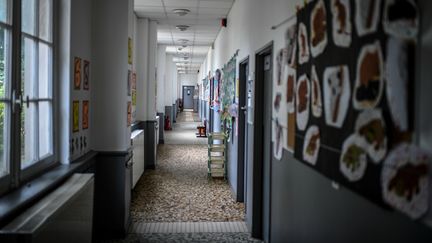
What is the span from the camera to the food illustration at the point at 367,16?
66.8 inches

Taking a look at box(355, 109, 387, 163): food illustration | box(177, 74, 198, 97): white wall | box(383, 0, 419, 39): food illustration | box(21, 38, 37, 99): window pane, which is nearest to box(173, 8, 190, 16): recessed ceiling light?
box(21, 38, 37, 99): window pane

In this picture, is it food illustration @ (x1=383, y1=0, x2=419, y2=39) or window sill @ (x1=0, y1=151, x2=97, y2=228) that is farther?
window sill @ (x1=0, y1=151, x2=97, y2=228)

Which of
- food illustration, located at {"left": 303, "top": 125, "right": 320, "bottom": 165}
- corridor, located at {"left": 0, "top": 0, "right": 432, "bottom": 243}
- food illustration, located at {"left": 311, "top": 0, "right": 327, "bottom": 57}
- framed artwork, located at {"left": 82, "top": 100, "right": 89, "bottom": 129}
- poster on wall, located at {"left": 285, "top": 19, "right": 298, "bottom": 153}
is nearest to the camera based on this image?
corridor, located at {"left": 0, "top": 0, "right": 432, "bottom": 243}

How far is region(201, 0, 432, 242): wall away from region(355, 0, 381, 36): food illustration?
10.0 inches

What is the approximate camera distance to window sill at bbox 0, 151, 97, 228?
2.48 m

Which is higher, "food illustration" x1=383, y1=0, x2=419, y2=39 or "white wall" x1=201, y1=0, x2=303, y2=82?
"white wall" x1=201, y1=0, x2=303, y2=82

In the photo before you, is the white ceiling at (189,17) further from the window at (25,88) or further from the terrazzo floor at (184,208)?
the window at (25,88)

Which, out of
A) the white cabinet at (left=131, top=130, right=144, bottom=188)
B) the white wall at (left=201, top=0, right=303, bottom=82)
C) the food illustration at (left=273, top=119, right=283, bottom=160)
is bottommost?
the white cabinet at (left=131, top=130, right=144, bottom=188)

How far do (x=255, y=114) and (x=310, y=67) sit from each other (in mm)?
2376

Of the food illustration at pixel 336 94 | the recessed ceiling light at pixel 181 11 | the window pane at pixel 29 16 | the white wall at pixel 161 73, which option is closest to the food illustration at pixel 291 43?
the food illustration at pixel 336 94

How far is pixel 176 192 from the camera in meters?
7.05

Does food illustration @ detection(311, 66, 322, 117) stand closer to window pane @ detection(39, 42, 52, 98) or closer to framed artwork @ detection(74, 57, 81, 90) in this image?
window pane @ detection(39, 42, 52, 98)

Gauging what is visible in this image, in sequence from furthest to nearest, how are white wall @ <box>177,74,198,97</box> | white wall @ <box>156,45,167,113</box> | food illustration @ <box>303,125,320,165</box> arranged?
white wall @ <box>177,74,198,97</box>
white wall @ <box>156,45,167,113</box>
food illustration @ <box>303,125,320,165</box>

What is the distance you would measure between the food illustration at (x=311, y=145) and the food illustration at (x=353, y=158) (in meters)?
0.40
